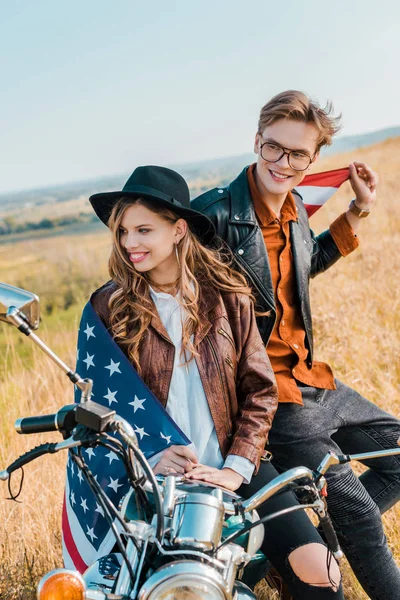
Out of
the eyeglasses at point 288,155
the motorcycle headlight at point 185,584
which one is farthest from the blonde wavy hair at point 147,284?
the motorcycle headlight at point 185,584

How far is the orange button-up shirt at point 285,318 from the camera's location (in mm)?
3098

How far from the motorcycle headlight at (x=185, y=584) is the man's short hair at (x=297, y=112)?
2129 millimetres

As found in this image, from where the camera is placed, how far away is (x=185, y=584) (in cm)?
154

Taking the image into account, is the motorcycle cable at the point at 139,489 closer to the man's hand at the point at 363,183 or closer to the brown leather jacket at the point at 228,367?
the brown leather jacket at the point at 228,367

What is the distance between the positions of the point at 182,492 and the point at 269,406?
3.26 ft

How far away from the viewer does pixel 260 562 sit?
2.56 meters

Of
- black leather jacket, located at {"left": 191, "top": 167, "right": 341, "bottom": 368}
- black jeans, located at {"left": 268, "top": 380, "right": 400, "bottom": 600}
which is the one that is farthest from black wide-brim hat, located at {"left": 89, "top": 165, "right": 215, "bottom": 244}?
black jeans, located at {"left": 268, "top": 380, "right": 400, "bottom": 600}

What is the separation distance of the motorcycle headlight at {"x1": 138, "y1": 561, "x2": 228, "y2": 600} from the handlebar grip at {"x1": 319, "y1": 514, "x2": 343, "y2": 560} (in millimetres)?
422

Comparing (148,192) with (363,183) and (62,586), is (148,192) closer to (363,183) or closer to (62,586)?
(363,183)

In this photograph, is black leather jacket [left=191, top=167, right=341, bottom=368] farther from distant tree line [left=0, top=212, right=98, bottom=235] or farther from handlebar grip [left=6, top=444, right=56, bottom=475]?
distant tree line [left=0, top=212, right=98, bottom=235]

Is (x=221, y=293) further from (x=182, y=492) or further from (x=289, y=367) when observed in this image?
(x=182, y=492)

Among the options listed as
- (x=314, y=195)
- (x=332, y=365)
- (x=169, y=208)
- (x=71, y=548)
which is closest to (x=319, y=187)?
(x=314, y=195)

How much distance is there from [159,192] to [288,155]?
69cm

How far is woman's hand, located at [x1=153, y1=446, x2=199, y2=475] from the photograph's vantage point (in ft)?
8.20
